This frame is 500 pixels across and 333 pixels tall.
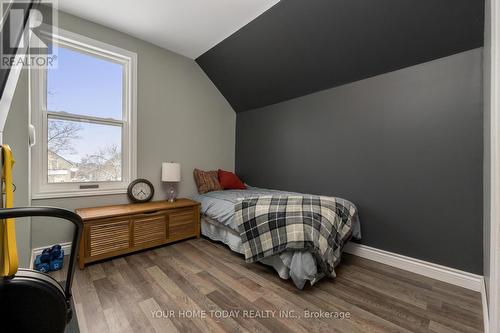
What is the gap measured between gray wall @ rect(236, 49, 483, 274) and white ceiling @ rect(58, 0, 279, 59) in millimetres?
1407

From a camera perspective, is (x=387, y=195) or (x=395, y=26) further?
(x=387, y=195)

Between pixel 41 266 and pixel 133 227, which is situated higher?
pixel 133 227

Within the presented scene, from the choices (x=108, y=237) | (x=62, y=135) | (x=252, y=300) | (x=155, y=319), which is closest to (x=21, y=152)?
(x=62, y=135)

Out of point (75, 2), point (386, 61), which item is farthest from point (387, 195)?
point (75, 2)

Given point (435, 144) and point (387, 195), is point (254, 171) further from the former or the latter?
point (435, 144)

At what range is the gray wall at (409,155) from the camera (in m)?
1.91

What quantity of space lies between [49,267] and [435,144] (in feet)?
12.7

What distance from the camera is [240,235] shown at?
7.07 feet

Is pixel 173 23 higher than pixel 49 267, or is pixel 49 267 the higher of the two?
pixel 173 23

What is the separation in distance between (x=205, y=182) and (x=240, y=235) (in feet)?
4.92

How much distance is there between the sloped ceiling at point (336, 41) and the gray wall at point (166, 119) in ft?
1.79

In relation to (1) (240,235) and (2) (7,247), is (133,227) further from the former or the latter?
(2) (7,247)

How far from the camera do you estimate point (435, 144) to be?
208 centimetres

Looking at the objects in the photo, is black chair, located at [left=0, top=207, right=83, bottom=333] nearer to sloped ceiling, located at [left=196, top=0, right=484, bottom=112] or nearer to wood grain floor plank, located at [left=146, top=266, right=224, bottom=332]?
wood grain floor plank, located at [left=146, top=266, right=224, bottom=332]
